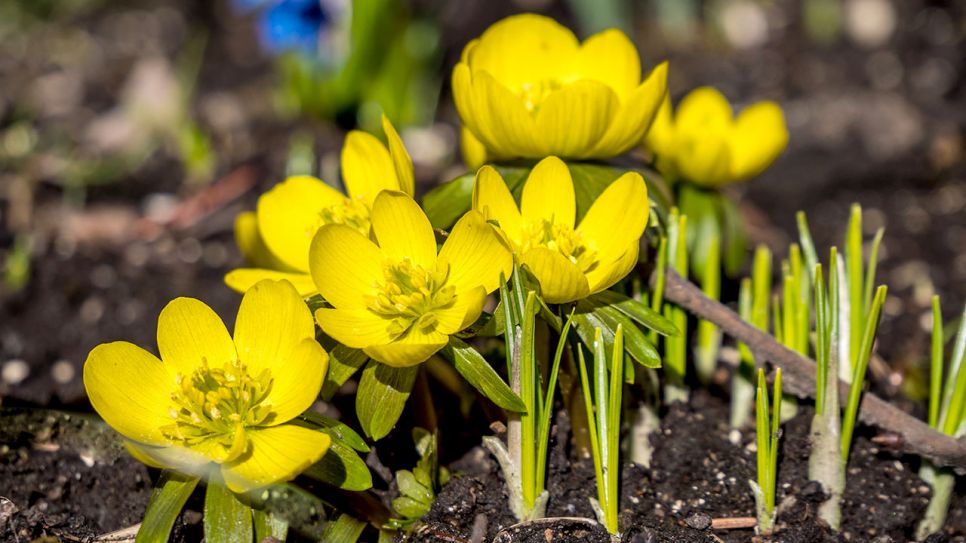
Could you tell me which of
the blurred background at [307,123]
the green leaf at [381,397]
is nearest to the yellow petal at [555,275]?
the green leaf at [381,397]

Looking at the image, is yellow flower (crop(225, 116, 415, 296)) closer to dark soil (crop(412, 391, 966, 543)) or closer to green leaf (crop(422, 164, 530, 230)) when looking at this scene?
green leaf (crop(422, 164, 530, 230))

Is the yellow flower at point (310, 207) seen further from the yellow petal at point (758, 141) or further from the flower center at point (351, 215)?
the yellow petal at point (758, 141)

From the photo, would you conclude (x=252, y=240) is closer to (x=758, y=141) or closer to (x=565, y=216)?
(x=565, y=216)

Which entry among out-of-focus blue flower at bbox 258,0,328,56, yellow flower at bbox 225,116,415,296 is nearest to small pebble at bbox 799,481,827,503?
yellow flower at bbox 225,116,415,296

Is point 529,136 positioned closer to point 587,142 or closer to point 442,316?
point 587,142

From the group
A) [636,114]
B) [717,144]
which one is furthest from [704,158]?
[636,114]
